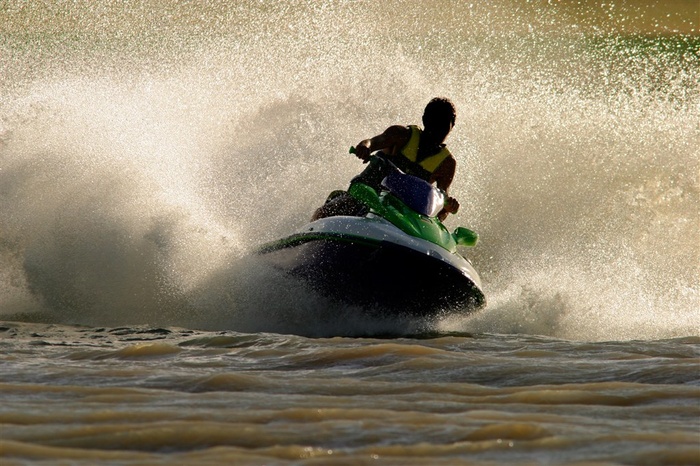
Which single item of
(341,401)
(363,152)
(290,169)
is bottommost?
(341,401)

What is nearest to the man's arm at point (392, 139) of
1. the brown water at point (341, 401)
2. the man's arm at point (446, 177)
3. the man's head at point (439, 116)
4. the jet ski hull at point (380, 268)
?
the man's head at point (439, 116)

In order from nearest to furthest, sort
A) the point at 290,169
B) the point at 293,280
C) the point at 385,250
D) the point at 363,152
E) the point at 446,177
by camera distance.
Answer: the point at 385,250 < the point at 293,280 < the point at 363,152 < the point at 446,177 < the point at 290,169

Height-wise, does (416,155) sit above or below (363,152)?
above

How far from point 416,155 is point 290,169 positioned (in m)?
2.78

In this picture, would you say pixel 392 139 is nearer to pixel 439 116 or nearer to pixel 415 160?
pixel 415 160

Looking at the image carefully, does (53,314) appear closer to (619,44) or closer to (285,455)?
Result: (285,455)

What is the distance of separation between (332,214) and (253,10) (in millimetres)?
9379

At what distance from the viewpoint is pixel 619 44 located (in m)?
30.2

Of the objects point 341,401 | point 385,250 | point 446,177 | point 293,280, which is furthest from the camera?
point 446,177

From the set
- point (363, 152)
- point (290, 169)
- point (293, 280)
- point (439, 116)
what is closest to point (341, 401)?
point (293, 280)

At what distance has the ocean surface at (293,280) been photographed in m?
3.57

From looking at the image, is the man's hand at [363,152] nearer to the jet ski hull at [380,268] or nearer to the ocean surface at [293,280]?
the jet ski hull at [380,268]

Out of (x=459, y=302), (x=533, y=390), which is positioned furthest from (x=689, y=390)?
(x=459, y=302)

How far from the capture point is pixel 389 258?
21.7 feet
